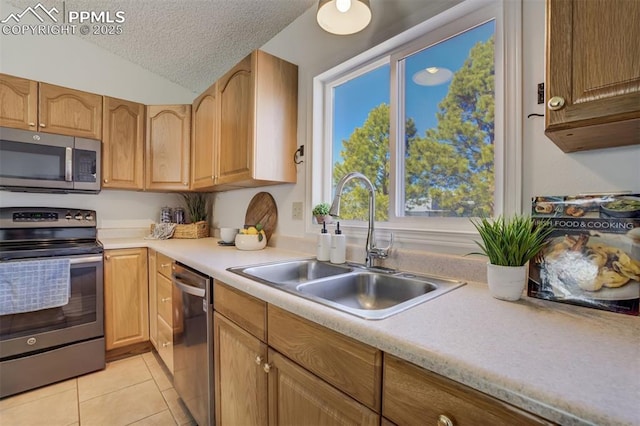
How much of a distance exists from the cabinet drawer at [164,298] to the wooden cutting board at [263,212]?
714 millimetres

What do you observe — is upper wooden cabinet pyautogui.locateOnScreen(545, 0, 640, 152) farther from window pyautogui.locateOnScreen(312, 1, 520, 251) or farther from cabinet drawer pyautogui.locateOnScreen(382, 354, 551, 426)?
cabinet drawer pyautogui.locateOnScreen(382, 354, 551, 426)

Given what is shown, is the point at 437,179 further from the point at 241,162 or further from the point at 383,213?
the point at 241,162

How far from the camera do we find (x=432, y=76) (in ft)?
4.56

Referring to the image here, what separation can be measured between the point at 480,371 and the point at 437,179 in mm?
995

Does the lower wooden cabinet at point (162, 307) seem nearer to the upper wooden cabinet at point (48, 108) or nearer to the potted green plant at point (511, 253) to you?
the upper wooden cabinet at point (48, 108)

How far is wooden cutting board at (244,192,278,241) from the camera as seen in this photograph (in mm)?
2127

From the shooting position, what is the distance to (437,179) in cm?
136

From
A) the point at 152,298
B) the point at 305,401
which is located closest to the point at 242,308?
the point at 305,401

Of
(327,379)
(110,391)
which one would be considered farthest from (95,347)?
(327,379)

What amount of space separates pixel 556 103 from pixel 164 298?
2.21m

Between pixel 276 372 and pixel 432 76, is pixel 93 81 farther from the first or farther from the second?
pixel 276 372

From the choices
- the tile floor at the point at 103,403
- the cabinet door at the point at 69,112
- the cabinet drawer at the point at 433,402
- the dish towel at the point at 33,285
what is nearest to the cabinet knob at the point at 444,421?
the cabinet drawer at the point at 433,402

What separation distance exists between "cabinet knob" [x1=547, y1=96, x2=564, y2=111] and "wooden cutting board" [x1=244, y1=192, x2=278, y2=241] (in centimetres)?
167

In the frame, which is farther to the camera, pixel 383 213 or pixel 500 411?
pixel 383 213
